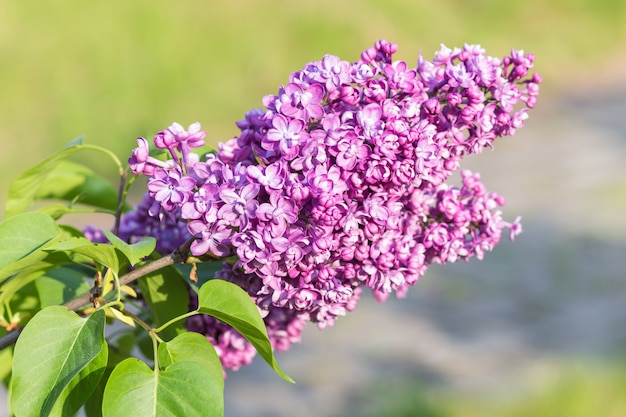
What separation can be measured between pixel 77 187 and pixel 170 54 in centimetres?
480

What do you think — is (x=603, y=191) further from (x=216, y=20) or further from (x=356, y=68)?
(x=356, y=68)

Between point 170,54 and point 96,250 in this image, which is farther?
point 170,54

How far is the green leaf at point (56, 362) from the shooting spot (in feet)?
2.65

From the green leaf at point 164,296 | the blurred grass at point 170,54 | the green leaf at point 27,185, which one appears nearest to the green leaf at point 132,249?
the green leaf at point 164,296

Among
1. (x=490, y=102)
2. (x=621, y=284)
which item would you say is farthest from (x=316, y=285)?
(x=621, y=284)

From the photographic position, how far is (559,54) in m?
7.37

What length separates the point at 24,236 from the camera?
91 cm

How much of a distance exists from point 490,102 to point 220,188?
0.32 m

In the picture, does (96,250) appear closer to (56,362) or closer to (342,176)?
(56,362)

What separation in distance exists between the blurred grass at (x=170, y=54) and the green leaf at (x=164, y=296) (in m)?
4.30

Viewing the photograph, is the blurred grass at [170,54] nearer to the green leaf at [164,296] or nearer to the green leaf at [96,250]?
the green leaf at [164,296]

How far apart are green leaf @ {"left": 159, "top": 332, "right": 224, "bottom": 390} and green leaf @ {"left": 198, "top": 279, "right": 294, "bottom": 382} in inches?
1.2

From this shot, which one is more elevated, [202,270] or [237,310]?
[202,270]

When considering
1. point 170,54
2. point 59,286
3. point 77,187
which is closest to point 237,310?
point 59,286
